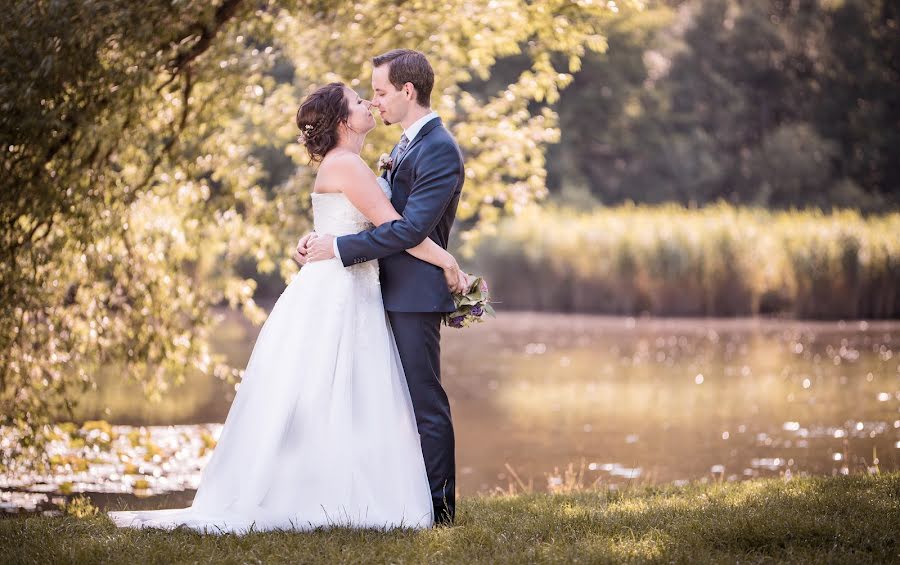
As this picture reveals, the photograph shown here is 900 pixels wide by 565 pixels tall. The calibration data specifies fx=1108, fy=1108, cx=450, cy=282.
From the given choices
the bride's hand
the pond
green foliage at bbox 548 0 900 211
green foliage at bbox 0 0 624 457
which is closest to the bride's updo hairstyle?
the bride's hand

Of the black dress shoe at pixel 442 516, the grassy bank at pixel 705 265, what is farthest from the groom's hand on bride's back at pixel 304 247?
the grassy bank at pixel 705 265

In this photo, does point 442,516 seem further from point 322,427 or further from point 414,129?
point 414,129

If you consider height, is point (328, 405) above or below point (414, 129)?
below

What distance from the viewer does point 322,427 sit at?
486 cm

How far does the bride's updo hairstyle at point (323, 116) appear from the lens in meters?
5.09

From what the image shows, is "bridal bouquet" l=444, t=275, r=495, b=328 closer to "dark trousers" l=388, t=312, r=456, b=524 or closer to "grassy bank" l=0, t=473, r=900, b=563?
"dark trousers" l=388, t=312, r=456, b=524

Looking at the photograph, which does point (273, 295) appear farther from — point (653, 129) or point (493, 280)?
point (653, 129)

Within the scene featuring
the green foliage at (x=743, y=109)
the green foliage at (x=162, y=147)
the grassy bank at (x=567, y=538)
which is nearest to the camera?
the grassy bank at (x=567, y=538)

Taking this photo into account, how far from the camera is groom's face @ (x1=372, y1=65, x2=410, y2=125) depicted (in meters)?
4.96

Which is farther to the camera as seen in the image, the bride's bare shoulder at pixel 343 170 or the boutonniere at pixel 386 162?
the boutonniere at pixel 386 162

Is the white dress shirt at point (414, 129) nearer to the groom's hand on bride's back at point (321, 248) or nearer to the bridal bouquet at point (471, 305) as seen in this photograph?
the groom's hand on bride's back at point (321, 248)

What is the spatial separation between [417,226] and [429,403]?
2.66 feet

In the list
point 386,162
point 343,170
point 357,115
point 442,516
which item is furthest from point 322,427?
point 357,115

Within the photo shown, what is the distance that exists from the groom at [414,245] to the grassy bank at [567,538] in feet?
1.28
